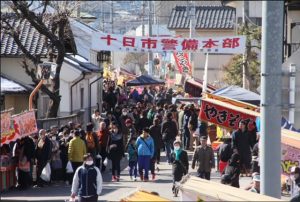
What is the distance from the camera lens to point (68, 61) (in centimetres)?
3362

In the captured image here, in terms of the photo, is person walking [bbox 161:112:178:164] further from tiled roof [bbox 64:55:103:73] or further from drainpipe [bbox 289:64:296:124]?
drainpipe [bbox 289:64:296:124]

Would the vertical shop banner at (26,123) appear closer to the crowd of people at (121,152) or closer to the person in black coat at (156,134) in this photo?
the crowd of people at (121,152)

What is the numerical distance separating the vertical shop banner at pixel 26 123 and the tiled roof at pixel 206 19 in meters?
35.7

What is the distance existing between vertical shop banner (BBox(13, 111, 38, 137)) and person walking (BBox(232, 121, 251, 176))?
5.10 m

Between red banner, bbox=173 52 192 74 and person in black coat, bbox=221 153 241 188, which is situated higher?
red banner, bbox=173 52 192 74

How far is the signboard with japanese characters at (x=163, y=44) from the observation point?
2345 centimetres

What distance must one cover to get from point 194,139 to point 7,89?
23.2 ft

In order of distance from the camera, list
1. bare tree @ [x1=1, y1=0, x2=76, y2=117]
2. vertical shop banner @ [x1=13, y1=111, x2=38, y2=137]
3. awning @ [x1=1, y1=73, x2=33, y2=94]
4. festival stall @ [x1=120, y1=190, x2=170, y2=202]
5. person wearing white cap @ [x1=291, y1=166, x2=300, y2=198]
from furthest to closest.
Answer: awning @ [x1=1, y1=73, x2=33, y2=94]
bare tree @ [x1=1, y1=0, x2=76, y2=117]
vertical shop banner @ [x1=13, y1=111, x2=38, y2=137]
person wearing white cap @ [x1=291, y1=166, x2=300, y2=198]
festival stall @ [x1=120, y1=190, x2=170, y2=202]

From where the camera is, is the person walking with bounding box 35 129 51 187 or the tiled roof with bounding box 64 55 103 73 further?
the tiled roof with bounding box 64 55 103 73

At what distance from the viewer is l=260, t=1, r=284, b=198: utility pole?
8.84 metres

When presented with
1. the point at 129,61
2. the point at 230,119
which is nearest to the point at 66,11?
the point at 230,119

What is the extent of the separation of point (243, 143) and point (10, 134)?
605 centimetres

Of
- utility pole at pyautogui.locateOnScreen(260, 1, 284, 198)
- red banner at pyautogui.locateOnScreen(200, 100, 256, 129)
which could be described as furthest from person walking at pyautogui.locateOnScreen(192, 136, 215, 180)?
utility pole at pyautogui.locateOnScreen(260, 1, 284, 198)

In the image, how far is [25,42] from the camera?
109ft
